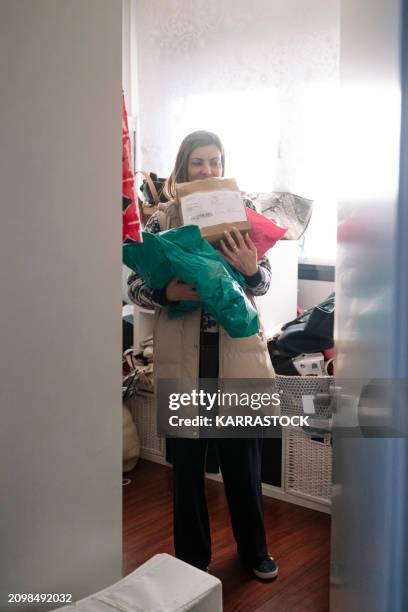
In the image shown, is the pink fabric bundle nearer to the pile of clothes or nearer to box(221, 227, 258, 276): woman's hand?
box(221, 227, 258, 276): woman's hand

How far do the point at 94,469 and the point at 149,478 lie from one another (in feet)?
6.20

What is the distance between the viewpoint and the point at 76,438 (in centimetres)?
93

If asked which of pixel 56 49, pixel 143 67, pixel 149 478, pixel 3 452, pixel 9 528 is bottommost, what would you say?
pixel 149 478

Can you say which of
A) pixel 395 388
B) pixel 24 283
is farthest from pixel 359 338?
pixel 24 283

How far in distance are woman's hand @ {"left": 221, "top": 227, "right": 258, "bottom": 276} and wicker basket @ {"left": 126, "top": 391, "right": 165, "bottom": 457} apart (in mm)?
1113

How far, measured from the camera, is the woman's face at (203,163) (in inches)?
81.0

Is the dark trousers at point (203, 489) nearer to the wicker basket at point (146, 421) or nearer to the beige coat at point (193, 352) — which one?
the beige coat at point (193, 352)

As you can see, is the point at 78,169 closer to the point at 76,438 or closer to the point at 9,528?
the point at 76,438

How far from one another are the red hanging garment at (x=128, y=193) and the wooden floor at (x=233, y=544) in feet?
4.13

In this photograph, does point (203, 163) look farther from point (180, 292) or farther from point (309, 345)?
point (309, 345)

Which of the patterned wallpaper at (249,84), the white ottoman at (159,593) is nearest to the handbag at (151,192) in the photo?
the patterned wallpaper at (249,84)

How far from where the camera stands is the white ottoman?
29.0 inches

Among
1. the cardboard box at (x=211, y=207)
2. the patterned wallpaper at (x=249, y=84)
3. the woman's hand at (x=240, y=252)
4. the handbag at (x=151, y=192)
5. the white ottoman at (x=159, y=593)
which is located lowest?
the white ottoman at (x=159, y=593)

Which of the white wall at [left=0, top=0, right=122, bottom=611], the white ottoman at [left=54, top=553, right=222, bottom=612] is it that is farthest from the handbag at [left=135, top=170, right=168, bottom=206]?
the white ottoman at [left=54, top=553, right=222, bottom=612]
